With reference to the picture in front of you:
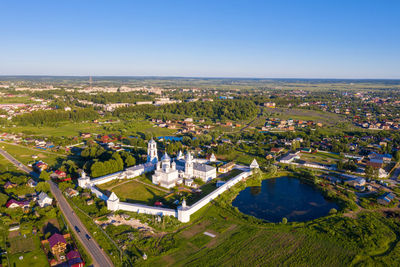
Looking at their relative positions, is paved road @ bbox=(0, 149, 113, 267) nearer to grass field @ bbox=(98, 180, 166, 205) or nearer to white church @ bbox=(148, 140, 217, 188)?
grass field @ bbox=(98, 180, 166, 205)

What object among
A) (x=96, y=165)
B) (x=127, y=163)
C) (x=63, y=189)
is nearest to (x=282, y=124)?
(x=127, y=163)

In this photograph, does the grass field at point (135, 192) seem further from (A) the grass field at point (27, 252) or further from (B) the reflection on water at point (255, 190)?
(B) the reflection on water at point (255, 190)

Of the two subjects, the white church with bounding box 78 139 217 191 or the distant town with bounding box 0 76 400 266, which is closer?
the distant town with bounding box 0 76 400 266

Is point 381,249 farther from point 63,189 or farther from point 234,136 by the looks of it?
point 234,136

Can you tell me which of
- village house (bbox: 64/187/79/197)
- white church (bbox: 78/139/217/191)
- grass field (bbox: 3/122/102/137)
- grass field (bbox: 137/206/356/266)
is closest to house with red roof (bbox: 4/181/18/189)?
village house (bbox: 64/187/79/197)

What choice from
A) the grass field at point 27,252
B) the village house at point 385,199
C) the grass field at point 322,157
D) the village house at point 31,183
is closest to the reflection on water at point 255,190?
the village house at point 385,199

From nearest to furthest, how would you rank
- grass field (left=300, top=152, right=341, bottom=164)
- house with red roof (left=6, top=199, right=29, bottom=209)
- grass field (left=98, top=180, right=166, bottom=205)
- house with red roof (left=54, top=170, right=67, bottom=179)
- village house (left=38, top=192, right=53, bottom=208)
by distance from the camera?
house with red roof (left=6, top=199, right=29, bottom=209), village house (left=38, top=192, right=53, bottom=208), grass field (left=98, top=180, right=166, bottom=205), house with red roof (left=54, top=170, right=67, bottom=179), grass field (left=300, top=152, right=341, bottom=164)

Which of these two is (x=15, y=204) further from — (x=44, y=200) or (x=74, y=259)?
(x=74, y=259)
